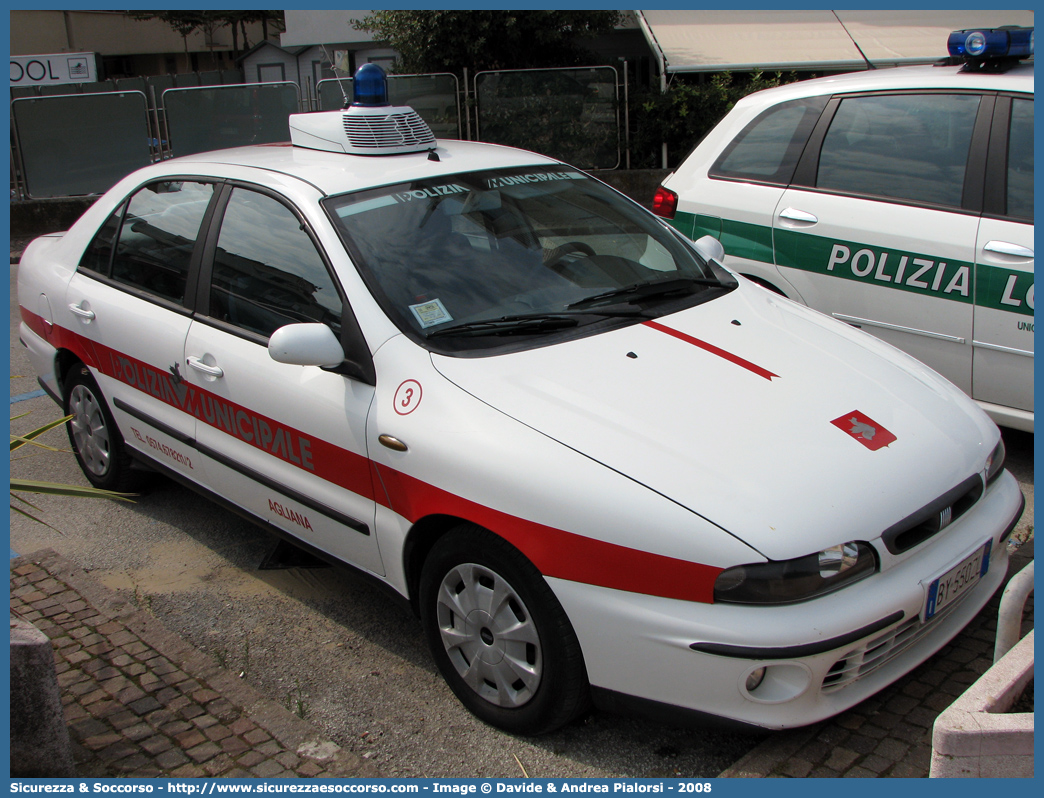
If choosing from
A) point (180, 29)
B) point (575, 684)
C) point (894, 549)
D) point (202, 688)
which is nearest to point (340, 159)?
point (202, 688)

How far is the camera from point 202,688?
10.6 ft

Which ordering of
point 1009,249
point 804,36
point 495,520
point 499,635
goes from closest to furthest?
point 495,520 → point 499,635 → point 1009,249 → point 804,36

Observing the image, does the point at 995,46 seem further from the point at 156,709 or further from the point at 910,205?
the point at 156,709

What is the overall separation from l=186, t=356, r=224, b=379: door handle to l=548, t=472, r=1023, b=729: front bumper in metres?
1.69

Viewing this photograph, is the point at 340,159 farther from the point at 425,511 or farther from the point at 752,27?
the point at 752,27

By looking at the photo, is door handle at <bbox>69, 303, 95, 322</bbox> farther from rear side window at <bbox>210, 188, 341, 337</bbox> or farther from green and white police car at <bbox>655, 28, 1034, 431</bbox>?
green and white police car at <bbox>655, 28, 1034, 431</bbox>

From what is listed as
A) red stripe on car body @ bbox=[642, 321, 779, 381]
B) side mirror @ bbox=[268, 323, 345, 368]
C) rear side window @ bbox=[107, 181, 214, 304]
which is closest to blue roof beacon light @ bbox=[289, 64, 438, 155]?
rear side window @ bbox=[107, 181, 214, 304]

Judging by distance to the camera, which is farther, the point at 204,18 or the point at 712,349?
the point at 204,18

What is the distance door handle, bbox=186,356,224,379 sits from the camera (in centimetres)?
363

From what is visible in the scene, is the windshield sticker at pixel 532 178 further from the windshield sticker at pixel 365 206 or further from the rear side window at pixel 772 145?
the rear side window at pixel 772 145

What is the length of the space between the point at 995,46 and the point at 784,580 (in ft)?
11.1

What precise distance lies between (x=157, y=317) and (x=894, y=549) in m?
2.99

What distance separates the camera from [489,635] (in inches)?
114

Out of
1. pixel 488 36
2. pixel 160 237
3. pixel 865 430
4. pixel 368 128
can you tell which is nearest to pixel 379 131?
pixel 368 128
